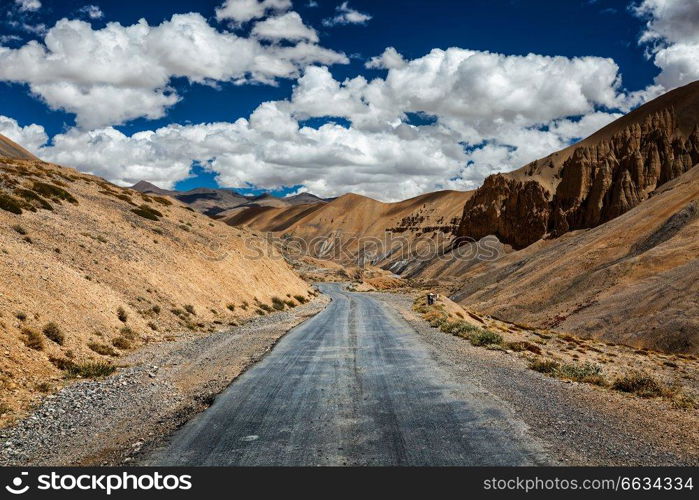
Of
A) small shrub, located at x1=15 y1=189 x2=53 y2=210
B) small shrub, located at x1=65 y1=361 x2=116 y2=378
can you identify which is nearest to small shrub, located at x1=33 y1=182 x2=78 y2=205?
small shrub, located at x1=15 y1=189 x2=53 y2=210

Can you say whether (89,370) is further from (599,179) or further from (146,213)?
(599,179)

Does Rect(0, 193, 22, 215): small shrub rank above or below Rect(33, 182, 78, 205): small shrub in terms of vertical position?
below

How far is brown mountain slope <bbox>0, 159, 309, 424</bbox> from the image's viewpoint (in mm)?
13086

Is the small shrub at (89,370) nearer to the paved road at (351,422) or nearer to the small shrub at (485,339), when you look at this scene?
the paved road at (351,422)

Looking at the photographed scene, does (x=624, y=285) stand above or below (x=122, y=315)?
below

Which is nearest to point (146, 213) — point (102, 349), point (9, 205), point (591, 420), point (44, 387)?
point (9, 205)

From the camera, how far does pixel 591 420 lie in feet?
27.6

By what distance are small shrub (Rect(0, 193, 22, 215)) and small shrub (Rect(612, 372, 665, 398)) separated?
26.6 metres

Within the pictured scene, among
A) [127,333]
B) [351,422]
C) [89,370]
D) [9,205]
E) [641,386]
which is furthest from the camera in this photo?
[9,205]

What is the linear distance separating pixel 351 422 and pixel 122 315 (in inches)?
572
